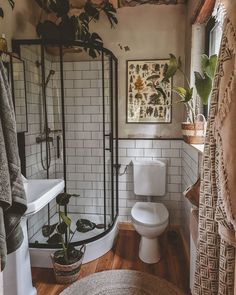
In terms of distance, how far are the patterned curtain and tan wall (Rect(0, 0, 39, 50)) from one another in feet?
6.10

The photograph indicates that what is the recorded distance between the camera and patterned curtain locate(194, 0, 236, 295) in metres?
0.71

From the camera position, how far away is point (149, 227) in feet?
6.94

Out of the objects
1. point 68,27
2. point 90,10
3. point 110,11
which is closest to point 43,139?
point 68,27

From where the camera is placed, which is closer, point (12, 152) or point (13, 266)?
point (12, 152)

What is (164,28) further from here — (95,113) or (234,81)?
(234,81)

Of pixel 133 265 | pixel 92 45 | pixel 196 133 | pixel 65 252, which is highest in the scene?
pixel 92 45

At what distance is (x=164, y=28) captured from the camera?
8.65 ft

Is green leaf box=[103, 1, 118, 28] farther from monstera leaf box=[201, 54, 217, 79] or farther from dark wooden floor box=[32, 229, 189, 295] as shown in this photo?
dark wooden floor box=[32, 229, 189, 295]

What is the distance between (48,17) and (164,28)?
49.6 inches

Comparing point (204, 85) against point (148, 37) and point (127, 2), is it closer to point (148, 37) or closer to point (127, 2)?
point (148, 37)

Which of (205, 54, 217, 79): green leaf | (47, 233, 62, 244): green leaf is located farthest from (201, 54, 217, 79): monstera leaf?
(47, 233, 62, 244): green leaf

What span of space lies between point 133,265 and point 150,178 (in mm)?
855

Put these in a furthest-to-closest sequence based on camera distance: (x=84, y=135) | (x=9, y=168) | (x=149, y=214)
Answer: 1. (x=84, y=135)
2. (x=149, y=214)
3. (x=9, y=168)

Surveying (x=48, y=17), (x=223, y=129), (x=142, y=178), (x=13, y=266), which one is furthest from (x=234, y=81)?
(x=48, y=17)
